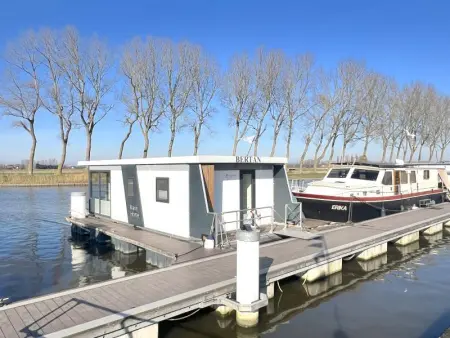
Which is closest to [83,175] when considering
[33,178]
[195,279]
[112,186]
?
[33,178]

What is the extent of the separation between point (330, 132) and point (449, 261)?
41716 mm

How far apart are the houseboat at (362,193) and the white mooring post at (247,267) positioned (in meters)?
10.2

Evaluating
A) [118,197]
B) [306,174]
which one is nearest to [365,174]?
[118,197]

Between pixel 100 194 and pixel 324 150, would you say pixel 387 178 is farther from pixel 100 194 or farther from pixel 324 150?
pixel 324 150

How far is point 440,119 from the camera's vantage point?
60.2 meters

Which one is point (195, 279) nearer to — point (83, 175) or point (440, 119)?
point (83, 175)

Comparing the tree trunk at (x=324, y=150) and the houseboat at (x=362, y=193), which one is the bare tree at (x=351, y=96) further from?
the houseboat at (x=362, y=193)

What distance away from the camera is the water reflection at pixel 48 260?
10641mm

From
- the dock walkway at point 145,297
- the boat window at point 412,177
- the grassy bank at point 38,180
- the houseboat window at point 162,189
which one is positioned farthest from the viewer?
the grassy bank at point 38,180

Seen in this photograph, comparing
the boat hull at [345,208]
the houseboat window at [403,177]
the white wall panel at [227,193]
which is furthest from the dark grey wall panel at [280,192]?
the houseboat window at [403,177]

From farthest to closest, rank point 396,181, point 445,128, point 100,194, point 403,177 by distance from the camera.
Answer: point 445,128
point 403,177
point 396,181
point 100,194

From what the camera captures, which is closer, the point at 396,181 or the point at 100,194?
the point at 100,194

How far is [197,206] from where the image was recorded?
11.2m

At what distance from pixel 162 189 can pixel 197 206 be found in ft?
5.85
